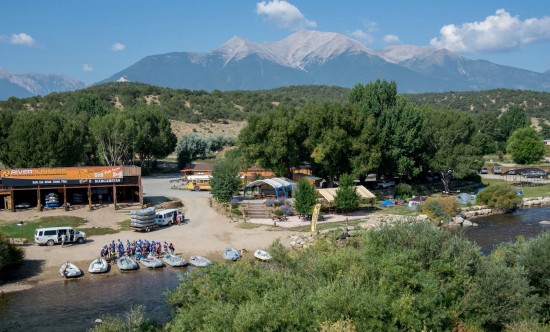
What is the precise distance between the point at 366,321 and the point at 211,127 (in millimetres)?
105057

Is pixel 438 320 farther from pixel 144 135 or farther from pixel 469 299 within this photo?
pixel 144 135

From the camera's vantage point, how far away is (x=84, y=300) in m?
31.1

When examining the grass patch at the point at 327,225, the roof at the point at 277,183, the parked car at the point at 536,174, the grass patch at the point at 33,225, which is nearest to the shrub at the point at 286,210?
the grass patch at the point at 327,225

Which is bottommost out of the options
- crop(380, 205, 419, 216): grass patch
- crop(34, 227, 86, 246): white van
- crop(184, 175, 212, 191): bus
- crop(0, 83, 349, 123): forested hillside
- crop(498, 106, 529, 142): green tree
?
crop(34, 227, 86, 246): white van

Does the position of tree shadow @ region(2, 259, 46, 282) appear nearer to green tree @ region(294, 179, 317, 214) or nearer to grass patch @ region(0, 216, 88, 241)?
grass patch @ region(0, 216, 88, 241)

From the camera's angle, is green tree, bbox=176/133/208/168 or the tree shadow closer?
the tree shadow

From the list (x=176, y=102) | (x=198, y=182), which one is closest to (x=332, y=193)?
(x=198, y=182)

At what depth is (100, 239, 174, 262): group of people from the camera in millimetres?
38969

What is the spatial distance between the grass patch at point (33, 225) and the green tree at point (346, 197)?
953 inches

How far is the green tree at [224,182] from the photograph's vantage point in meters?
54.3

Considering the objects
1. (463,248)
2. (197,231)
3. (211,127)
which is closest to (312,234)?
(197,231)

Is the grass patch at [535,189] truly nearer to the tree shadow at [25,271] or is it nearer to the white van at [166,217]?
the white van at [166,217]

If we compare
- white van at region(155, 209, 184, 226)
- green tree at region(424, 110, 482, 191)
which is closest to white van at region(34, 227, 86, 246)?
white van at region(155, 209, 184, 226)

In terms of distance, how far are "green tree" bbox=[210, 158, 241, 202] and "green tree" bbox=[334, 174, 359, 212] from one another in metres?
10.7
